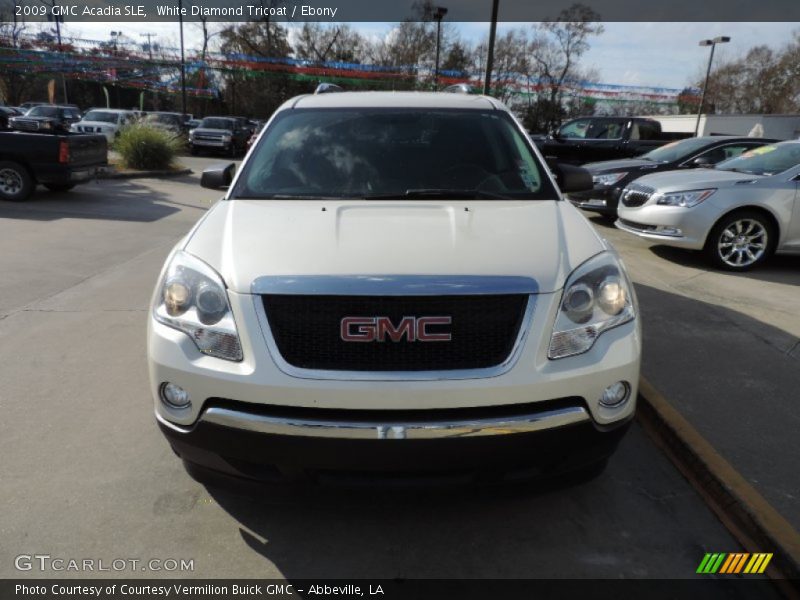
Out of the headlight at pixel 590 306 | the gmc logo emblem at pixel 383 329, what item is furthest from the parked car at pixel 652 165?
the gmc logo emblem at pixel 383 329

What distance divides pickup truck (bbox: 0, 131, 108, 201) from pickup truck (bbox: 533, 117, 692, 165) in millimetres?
9932

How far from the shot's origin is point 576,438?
7.17ft

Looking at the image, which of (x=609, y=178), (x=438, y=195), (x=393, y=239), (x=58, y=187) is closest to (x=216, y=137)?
(x=58, y=187)

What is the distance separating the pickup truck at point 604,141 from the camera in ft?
45.6

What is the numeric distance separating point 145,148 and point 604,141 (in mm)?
11392

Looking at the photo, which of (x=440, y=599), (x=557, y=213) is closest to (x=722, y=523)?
(x=440, y=599)

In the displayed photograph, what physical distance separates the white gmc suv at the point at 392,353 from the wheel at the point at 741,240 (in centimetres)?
522

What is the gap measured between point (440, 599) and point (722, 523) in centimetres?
136

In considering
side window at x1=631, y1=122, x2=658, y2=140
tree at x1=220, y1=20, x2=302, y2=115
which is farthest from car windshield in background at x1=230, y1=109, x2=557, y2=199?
tree at x1=220, y1=20, x2=302, y2=115

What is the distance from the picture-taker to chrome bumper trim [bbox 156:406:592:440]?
6.75 feet

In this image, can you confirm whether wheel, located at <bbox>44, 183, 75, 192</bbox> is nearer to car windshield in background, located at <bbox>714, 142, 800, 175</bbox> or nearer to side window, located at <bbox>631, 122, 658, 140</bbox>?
car windshield in background, located at <bbox>714, 142, 800, 175</bbox>

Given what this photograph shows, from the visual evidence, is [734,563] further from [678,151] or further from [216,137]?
[216,137]

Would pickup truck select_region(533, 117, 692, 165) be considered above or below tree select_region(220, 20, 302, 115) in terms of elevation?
below

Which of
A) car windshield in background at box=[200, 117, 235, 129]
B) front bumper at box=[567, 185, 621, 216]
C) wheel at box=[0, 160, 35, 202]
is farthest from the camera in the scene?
car windshield in background at box=[200, 117, 235, 129]
